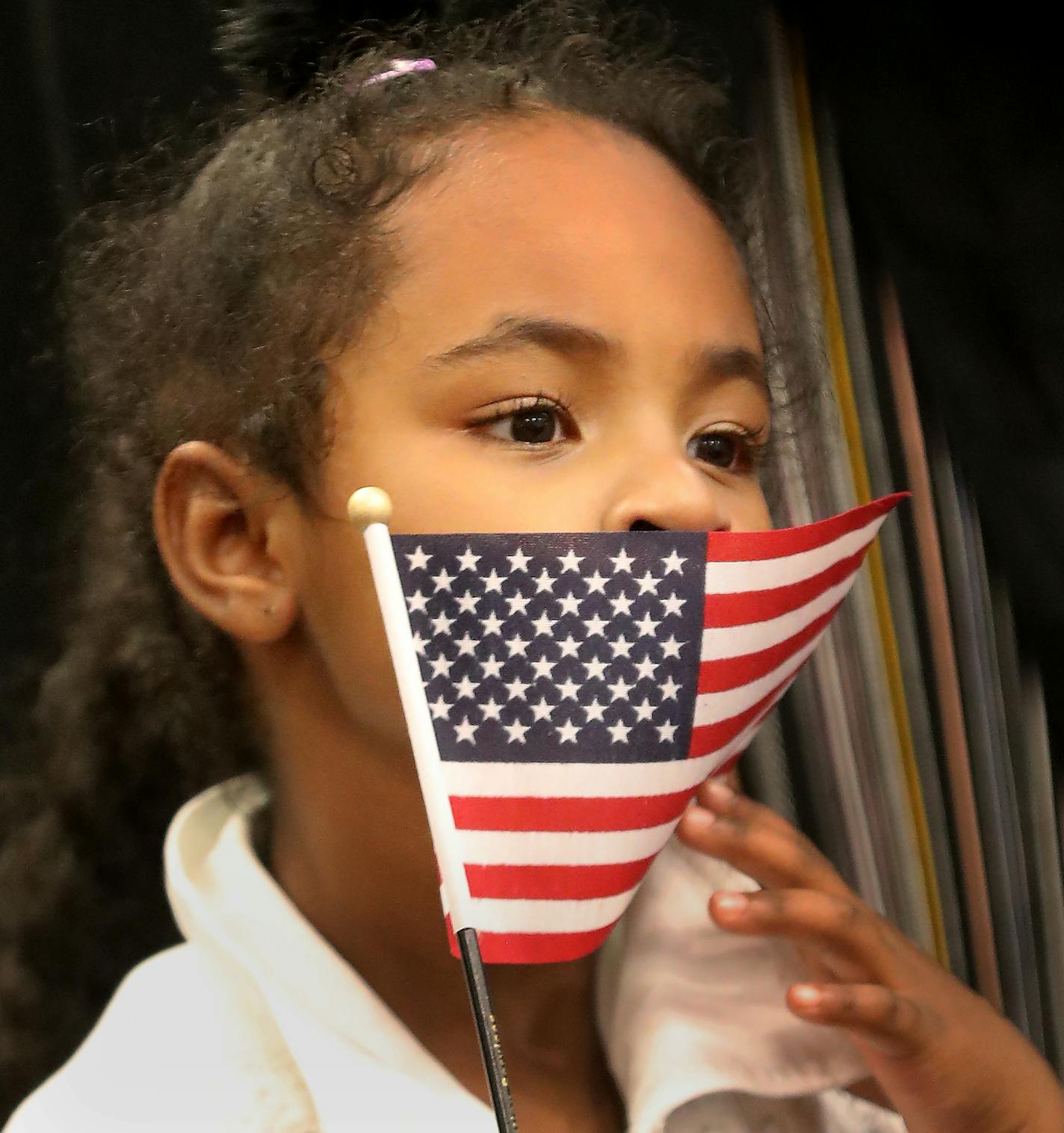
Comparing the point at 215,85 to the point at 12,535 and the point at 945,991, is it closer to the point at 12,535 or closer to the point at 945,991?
the point at 12,535

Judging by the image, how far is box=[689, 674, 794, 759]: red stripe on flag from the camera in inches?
36.2

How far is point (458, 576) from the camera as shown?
881 mm

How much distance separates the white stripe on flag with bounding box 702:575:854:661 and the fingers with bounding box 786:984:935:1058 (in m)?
0.22

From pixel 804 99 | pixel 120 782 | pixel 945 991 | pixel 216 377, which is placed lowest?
pixel 945 991

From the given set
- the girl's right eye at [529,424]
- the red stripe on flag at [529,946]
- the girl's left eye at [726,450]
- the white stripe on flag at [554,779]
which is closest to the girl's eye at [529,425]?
the girl's right eye at [529,424]

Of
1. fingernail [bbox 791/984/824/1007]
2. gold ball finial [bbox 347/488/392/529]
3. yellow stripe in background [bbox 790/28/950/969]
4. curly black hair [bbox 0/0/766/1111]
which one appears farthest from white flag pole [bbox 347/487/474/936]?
yellow stripe in background [bbox 790/28/950/969]

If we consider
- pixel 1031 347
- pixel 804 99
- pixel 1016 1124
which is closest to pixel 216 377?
pixel 804 99

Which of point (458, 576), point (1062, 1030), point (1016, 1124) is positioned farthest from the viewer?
point (1062, 1030)

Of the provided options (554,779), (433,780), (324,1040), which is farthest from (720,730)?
(324,1040)

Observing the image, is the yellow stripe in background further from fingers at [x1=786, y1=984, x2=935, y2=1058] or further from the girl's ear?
the girl's ear

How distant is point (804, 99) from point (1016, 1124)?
0.82 m

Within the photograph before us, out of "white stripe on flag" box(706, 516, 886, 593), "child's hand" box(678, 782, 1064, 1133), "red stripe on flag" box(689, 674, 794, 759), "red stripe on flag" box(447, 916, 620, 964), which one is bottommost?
"child's hand" box(678, 782, 1064, 1133)

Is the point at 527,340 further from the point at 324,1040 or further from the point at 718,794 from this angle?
the point at 324,1040

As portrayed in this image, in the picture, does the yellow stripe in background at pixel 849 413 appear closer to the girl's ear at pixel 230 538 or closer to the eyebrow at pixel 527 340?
the eyebrow at pixel 527 340
